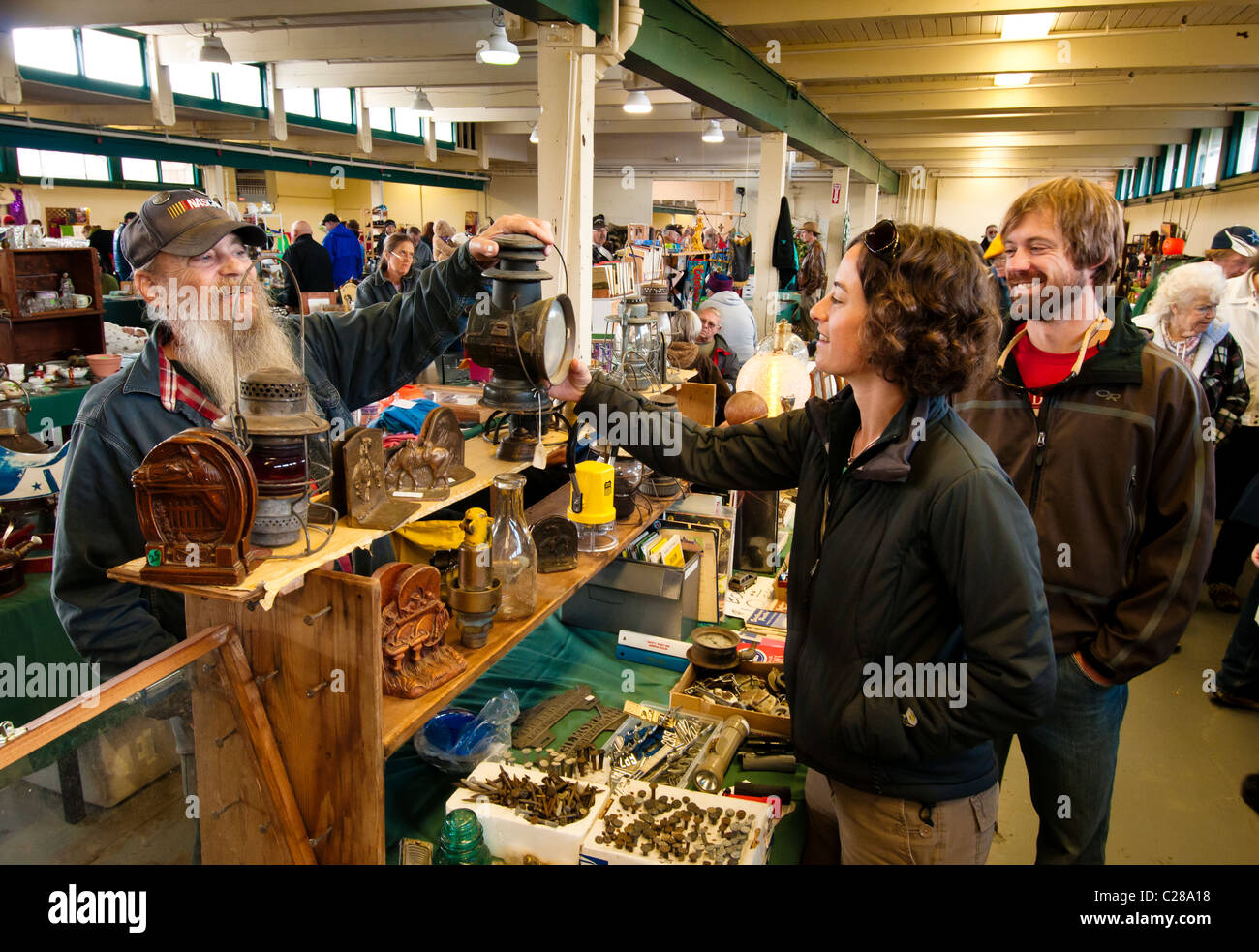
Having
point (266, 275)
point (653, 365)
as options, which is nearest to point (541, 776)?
point (266, 275)

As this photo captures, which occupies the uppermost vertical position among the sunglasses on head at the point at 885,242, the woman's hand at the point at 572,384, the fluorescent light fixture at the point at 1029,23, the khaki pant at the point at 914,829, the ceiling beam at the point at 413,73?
the ceiling beam at the point at 413,73

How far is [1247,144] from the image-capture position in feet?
32.9

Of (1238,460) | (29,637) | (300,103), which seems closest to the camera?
(29,637)

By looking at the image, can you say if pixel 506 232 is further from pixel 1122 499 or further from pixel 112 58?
pixel 112 58

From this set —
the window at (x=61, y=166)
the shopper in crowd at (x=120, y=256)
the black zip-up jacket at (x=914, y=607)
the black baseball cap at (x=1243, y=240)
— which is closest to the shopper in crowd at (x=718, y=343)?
the black baseball cap at (x=1243, y=240)

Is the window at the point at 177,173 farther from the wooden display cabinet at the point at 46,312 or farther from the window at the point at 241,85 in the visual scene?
the wooden display cabinet at the point at 46,312

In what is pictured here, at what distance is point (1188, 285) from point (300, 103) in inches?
485

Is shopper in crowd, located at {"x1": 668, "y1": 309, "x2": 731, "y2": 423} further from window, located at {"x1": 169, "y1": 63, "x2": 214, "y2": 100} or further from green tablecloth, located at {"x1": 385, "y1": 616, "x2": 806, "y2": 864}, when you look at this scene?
window, located at {"x1": 169, "y1": 63, "x2": 214, "y2": 100}

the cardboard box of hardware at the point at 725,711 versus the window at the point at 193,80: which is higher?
the window at the point at 193,80

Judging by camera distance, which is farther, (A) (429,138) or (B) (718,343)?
(A) (429,138)

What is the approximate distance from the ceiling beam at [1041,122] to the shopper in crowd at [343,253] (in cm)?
601

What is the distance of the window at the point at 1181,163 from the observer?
12836mm

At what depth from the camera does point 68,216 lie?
41.3ft

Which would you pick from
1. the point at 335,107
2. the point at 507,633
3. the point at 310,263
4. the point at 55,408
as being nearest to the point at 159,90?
the point at 310,263
